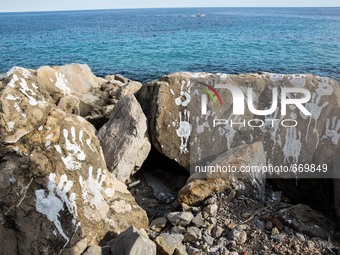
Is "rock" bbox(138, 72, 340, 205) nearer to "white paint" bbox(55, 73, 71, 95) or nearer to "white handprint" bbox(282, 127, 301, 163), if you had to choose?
"white handprint" bbox(282, 127, 301, 163)

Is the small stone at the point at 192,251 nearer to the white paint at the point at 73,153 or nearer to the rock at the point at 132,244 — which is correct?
the rock at the point at 132,244

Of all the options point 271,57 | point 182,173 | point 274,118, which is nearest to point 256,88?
point 274,118

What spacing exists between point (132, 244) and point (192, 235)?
116 cm

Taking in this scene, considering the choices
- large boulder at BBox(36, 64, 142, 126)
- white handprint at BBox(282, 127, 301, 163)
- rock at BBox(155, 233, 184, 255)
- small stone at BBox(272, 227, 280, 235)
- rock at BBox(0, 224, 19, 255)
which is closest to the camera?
rock at BBox(155, 233, 184, 255)

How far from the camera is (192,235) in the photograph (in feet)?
17.8

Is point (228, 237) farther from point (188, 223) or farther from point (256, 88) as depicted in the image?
point (256, 88)

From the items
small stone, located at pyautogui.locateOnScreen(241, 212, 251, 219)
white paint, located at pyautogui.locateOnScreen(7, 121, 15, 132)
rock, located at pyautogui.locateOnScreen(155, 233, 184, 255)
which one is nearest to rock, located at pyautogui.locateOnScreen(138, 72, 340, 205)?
small stone, located at pyautogui.locateOnScreen(241, 212, 251, 219)

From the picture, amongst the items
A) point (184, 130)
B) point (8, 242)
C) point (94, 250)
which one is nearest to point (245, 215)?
point (184, 130)

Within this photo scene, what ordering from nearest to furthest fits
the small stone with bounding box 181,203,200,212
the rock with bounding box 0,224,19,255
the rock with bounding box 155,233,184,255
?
the rock with bounding box 155,233,184,255 → the rock with bounding box 0,224,19,255 → the small stone with bounding box 181,203,200,212

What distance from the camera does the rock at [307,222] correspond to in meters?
5.53

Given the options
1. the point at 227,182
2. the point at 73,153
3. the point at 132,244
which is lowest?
the point at 227,182

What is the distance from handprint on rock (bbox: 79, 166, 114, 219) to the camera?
5.55 m

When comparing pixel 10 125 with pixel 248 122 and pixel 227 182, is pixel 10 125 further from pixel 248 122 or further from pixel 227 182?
pixel 248 122

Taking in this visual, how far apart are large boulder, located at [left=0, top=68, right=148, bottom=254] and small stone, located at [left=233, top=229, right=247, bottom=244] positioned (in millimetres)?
1620
